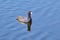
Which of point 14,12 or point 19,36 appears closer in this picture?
point 19,36

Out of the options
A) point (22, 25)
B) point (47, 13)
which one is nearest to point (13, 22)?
point (22, 25)

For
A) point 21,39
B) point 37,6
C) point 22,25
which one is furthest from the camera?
point 37,6

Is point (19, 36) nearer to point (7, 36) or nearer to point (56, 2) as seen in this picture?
point (7, 36)

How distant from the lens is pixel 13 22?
927cm

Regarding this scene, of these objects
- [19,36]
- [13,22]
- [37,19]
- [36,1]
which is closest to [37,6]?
[36,1]

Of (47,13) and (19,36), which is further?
(47,13)

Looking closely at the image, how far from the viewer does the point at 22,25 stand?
29.7 feet

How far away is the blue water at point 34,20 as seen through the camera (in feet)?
27.7

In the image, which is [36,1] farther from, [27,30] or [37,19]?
[27,30]

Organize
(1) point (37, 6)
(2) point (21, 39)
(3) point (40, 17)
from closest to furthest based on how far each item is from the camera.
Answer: (2) point (21, 39)
(3) point (40, 17)
(1) point (37, 6)

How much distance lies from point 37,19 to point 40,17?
25cm

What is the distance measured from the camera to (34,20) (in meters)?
9.48

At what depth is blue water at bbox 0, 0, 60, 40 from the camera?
844cm

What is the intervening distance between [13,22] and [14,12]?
1.01 meters
